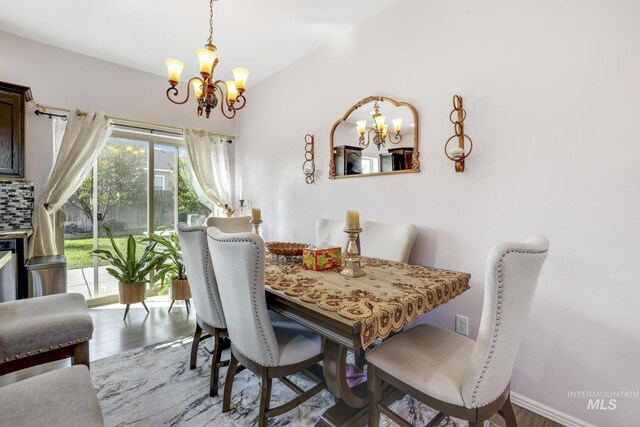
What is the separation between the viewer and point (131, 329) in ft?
9.07

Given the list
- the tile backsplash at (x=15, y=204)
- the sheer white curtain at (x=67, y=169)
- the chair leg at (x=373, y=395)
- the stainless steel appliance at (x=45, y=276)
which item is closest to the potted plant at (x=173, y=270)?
the stainless steel appliance at (x=45, y=276)

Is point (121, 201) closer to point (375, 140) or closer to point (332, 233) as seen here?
point (332, 233)

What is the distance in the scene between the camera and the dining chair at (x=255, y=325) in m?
1.25

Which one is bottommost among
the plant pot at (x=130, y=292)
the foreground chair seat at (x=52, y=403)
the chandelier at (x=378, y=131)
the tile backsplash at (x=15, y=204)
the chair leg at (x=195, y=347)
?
the chair leg at (x=195, y=347)

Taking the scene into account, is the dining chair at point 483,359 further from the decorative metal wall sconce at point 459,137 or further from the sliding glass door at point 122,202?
the sliding glass door at point 122,202

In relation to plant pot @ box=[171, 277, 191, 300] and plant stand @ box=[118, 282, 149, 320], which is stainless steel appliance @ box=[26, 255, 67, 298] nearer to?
plant stand @ box=[118, 282, 149, 320]

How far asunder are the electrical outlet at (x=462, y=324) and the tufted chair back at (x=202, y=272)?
59.6 inches

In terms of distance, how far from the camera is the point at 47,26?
8.89 feet

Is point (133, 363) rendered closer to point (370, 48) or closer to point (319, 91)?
point (319, 91)

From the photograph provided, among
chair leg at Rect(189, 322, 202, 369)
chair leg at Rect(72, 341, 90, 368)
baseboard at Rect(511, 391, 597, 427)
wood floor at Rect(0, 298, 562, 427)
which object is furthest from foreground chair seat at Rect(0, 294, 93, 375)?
baseboard at Rect(511, 391, 597, 427)

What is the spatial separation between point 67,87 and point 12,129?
79 cm

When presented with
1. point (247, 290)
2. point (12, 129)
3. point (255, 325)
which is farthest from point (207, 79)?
point (12, 129)

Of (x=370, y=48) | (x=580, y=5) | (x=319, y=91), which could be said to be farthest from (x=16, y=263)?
(x=580, y=5)

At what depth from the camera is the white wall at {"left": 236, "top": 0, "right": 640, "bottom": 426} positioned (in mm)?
1451
